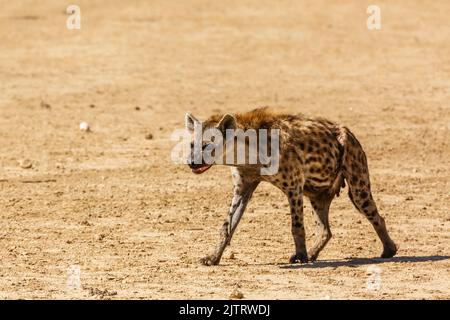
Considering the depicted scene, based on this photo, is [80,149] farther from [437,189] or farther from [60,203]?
[437,189]

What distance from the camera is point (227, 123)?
1074cm

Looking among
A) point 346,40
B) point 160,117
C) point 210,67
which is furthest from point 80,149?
point 346,40

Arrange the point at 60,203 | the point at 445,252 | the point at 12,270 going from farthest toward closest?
the point at 60,203 < the point at 445,252 < the point at 12,270

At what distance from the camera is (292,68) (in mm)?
21062

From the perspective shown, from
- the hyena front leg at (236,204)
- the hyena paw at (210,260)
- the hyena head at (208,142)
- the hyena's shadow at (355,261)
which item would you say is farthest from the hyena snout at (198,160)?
the hyena's shadow at (355,261)

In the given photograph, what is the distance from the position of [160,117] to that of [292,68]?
3.68 m

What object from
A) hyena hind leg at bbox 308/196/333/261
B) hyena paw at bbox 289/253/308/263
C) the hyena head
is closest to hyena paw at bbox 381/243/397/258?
hyena hind leg at bbox 308/196/333/261

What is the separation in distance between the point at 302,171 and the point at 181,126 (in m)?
6.62

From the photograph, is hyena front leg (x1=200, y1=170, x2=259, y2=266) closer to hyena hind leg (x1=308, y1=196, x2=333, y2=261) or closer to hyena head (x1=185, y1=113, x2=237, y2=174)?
hyena head (x1=185, y1=113, x2=237, y2=174)

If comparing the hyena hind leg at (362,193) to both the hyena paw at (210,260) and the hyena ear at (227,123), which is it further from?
the hyena paw at (210,260)

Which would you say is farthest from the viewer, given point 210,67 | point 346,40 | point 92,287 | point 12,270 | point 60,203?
point 346,40

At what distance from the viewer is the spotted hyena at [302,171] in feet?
35.5

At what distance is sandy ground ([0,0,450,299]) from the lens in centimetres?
1055

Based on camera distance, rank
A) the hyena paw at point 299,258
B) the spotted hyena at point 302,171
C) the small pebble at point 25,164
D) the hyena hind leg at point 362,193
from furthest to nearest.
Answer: the small pebble at point 25,164
the hyena hind leg at point 362,193
the hyena paw at point 299,258
the spotted hyena at point 302,171
